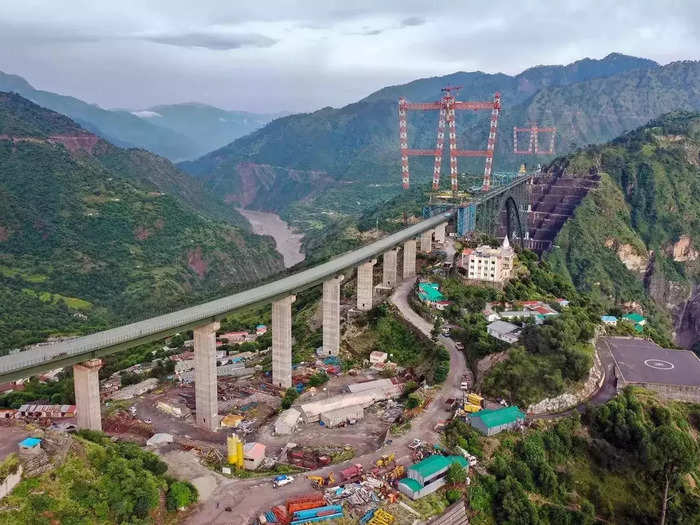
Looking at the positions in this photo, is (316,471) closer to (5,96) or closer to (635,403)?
(635,403)

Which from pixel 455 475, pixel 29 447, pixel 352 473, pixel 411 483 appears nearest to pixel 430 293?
pixel 455 475

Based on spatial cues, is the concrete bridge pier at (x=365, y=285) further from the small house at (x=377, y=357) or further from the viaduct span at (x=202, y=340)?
the small house at (x=377, y=357)

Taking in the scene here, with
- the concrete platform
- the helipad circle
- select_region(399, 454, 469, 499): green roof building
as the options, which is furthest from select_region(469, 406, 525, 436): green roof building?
the helipad circle

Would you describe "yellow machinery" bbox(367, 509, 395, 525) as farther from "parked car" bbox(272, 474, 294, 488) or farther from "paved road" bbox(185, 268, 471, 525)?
"parked car" bbox(272, 474, 294, 488)

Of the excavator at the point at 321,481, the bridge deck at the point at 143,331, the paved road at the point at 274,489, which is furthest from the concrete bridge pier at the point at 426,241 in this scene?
the excavator at the point at 321,481

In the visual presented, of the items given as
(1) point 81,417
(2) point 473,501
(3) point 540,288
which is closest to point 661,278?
(3) point 540,288

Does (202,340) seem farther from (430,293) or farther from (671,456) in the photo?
(671,456)
